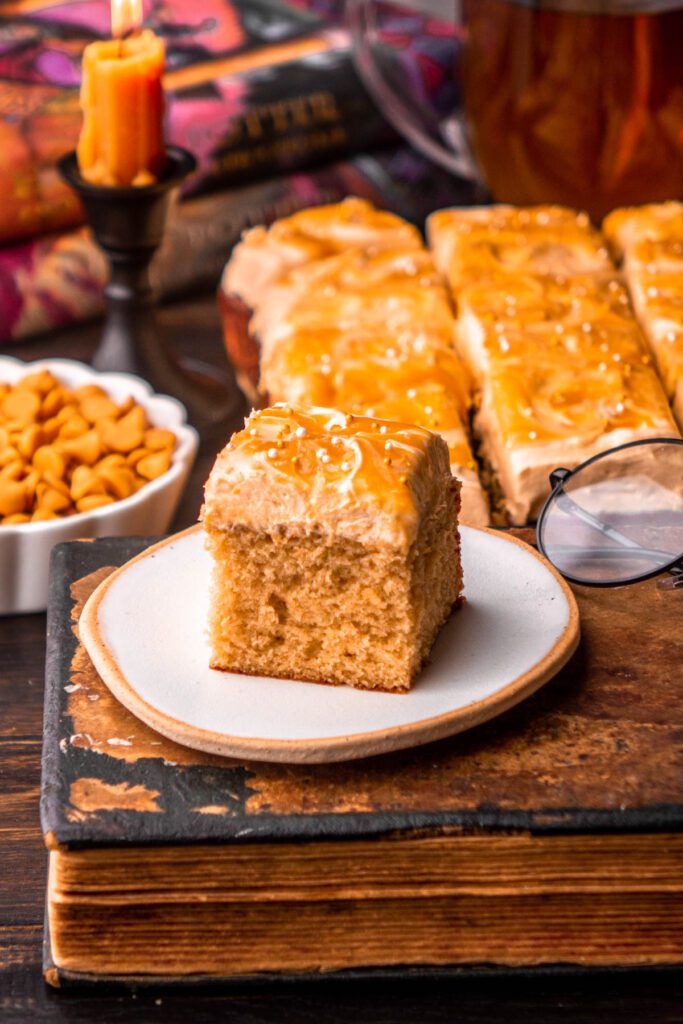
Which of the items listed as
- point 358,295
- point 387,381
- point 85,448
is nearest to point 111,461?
point 85,448

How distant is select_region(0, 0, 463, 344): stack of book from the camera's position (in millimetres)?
1775

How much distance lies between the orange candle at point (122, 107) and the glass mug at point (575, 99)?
18.4 inches

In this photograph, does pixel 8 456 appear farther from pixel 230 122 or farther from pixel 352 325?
pixel 230 122

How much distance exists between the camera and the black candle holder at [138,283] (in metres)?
1.48

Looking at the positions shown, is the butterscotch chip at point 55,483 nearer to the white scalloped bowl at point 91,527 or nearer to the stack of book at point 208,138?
the white scalloped bowl at point 91,527

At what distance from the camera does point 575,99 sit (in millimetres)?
1700

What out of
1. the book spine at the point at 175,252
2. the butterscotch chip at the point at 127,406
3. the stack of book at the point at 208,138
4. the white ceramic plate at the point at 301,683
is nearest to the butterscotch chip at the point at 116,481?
the butterscotch chip at the point at 127,406

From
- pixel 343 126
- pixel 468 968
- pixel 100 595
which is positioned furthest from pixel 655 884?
pixel 343 126

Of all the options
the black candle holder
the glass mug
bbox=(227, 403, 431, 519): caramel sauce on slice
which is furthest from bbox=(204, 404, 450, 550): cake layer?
the glass mug

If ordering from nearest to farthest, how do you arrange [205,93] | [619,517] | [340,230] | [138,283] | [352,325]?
[619,517] < [352,325] < [138,283] < [340,230] < [205,93]

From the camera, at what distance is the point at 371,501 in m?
0.84

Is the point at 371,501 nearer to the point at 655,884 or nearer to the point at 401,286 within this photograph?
the point at 655,884

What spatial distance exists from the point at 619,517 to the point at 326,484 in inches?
13.0

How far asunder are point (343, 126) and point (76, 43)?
394mm
